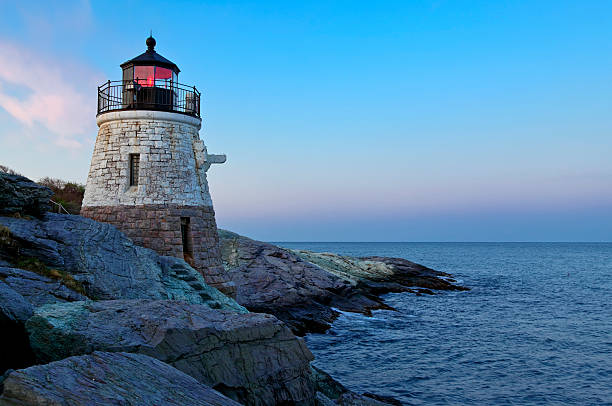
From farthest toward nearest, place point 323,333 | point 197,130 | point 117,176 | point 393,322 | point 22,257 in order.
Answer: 1. point 393,322
2. point 323,333
3. point 197,130
4. point 117,176
5. point 22,257

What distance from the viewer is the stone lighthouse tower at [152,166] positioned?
15.0 meters

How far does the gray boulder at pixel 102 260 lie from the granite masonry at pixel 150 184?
1.24m

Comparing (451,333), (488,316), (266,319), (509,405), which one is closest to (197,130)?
(266,319)

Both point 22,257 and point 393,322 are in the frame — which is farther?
point 393,322

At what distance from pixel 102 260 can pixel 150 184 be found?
12.5 feet

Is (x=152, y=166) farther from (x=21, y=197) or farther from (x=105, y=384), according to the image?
(x=105, y=384)

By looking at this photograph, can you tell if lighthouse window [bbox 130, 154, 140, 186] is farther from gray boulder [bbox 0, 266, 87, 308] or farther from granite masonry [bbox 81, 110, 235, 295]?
gray boulder [bbox 0, 266, 87, 308]

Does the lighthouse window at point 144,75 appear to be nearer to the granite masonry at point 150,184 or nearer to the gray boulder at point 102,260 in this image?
the granite masonry at point 150,184

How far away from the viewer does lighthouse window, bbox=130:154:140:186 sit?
50.5 feet

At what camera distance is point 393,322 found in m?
24.4

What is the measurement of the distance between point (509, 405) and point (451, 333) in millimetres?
8740

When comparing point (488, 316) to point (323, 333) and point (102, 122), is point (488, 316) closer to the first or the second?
point (323, 333)

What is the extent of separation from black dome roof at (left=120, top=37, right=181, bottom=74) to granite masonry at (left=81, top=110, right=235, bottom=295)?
5.62 feet

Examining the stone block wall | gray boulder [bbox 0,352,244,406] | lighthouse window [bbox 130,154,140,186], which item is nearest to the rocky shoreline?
gray boulder [bbox 0,352,244,406]
